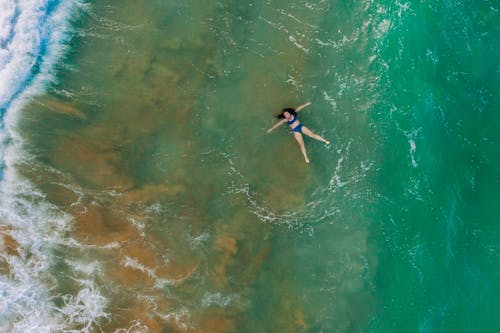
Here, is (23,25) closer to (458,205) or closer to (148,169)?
(148,169)

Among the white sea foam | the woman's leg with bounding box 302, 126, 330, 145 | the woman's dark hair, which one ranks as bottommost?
the white sea foam

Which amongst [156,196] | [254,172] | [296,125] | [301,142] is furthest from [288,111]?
[156,196]

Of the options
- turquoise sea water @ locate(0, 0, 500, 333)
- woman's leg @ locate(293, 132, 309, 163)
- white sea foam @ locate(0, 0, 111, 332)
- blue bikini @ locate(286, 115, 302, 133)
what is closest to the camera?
white sea foam @ locate(0, 0, 111, 332)

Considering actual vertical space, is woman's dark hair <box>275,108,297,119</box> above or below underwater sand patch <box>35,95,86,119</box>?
above

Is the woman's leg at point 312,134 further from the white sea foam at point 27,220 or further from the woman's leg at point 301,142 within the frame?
the white sea foam at point 27,220

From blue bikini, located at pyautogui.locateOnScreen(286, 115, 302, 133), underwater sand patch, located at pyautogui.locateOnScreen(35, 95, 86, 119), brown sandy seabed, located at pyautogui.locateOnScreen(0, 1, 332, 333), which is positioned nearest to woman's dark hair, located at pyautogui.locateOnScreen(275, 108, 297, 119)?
blue bikini, located at pyautogui.locateOnScreen(286, 115, 302, 133)

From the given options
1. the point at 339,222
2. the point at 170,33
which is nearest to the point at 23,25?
the point at 170,33

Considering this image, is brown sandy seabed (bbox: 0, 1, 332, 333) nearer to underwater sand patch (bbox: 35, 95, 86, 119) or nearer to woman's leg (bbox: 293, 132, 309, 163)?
underwater sand patch (bbox: 35, 95, 86, 119)
